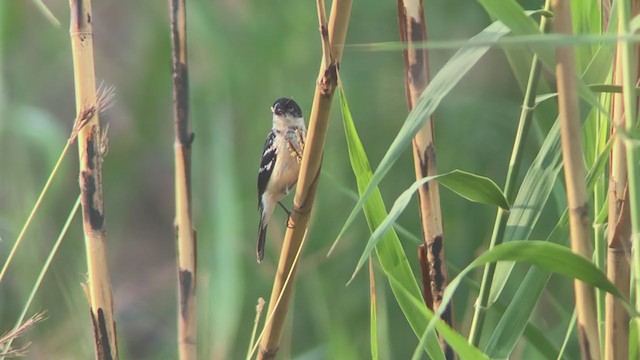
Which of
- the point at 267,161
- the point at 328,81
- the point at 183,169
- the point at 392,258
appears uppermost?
the point at 328,81

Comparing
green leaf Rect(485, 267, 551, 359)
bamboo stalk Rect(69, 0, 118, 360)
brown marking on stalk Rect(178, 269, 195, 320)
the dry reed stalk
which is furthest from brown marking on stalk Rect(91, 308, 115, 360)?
the dry reed stalk

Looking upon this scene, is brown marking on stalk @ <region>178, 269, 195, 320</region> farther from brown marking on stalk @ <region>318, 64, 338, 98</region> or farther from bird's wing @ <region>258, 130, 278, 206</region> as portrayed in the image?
bird's wing @ <region>258, 130, 278, 206</region>

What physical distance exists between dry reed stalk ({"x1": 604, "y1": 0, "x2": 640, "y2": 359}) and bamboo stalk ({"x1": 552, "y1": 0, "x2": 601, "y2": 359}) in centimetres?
6

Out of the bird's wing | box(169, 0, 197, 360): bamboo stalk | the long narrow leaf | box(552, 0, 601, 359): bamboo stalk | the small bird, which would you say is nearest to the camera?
box(552, 0, 601, 359): bamboo stalk

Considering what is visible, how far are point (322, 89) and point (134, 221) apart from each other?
2.79 meters

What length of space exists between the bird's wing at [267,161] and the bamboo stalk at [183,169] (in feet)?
3.24

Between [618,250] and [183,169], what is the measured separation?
1.59 ft

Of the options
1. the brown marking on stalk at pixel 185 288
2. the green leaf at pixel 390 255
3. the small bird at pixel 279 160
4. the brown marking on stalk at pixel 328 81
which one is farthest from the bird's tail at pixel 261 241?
the brown marking on stalk at pixel 328 81

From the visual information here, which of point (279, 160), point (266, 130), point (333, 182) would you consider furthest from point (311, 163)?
point (266, 130)

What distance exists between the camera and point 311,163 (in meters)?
0.99

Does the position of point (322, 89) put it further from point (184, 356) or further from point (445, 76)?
point (184, 356)

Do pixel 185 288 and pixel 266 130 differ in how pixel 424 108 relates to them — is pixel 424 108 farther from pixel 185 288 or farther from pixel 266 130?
pixel 266 130

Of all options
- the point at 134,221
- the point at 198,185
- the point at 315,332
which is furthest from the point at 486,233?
the point at 134,221

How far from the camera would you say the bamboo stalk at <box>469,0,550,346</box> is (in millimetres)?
967
